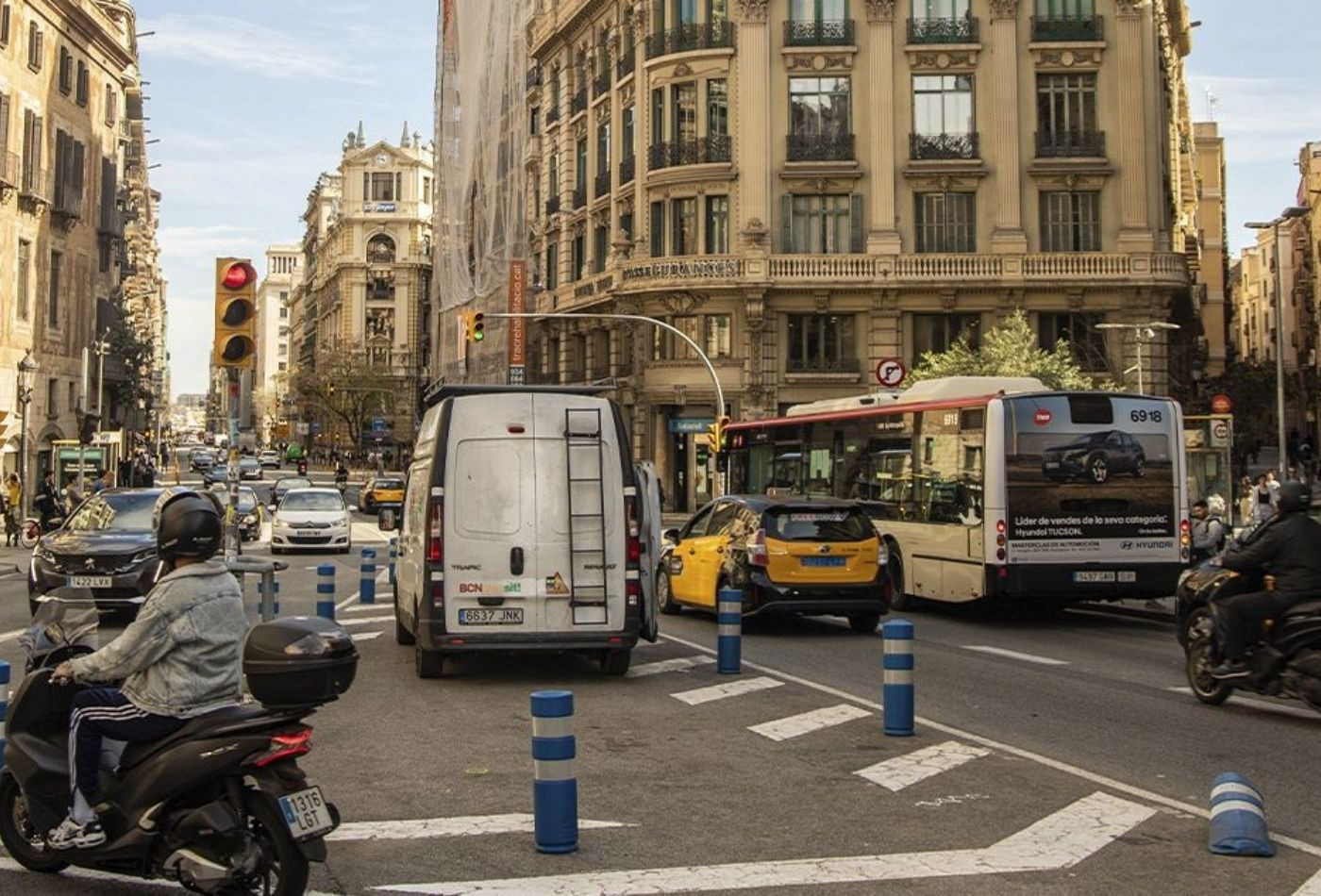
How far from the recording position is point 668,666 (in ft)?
44.5

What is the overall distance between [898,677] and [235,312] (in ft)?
24.4

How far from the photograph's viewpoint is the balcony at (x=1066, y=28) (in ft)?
151

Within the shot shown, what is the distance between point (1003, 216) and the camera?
150 ft

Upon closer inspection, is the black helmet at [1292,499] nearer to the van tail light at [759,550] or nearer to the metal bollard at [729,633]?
the metal bollard at [729,633]

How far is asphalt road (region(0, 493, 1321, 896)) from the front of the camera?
6.25 meters

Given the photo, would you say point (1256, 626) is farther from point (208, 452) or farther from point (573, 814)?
point (208, 452)

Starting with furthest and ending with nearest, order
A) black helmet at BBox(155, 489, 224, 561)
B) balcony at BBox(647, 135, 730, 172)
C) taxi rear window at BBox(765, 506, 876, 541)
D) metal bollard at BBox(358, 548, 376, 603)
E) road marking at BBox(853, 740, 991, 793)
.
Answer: balcony at BBox(647, 135, 730, 172) → metal bollard at BBox(358, 548, 376, 603) → taxi rear window at BBox(765, 506, 876, 541) → road marking at BBox(853, 740, 991, 793) → black helmet at BBox(155, 489, 224, 561)

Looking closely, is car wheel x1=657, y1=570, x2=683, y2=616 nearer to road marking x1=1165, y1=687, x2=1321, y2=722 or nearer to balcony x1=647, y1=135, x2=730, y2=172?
road marking x1=1165, y1=687, x2=1321, y2=722

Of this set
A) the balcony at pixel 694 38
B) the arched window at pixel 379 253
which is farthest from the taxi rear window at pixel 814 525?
the arched window at pixel 379 253

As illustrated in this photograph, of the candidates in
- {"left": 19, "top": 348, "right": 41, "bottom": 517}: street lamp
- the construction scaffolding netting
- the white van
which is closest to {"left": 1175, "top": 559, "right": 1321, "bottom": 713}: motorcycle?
the white van

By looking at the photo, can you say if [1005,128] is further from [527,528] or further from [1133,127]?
[527,528]

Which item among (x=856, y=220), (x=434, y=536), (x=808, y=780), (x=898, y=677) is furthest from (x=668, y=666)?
(x=856, y=220)

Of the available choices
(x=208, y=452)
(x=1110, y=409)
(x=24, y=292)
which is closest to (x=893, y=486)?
(x=1110, y=409)

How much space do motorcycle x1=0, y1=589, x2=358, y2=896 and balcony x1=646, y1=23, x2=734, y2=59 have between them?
4507 centimetres
